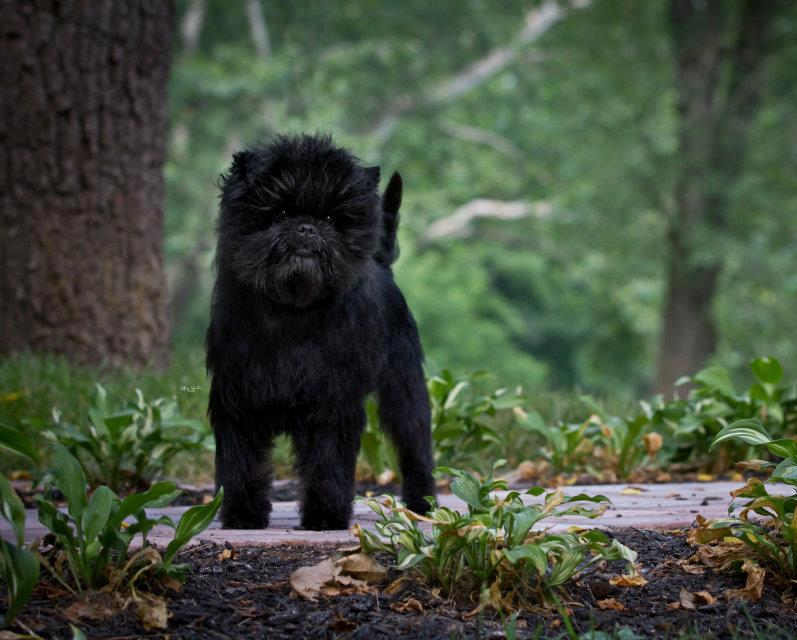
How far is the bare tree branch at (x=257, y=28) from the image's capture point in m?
21.2

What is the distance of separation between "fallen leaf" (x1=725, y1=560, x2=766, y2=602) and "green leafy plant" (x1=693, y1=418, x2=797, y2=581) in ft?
0.32

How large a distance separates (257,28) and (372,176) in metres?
18.2

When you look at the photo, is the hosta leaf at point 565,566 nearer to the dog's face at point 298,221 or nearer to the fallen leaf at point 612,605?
the fallen leaf at point 612,605

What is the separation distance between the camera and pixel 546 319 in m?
30.7

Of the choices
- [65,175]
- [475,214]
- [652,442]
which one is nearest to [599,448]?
[652,442]

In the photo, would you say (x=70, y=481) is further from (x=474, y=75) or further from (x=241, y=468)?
(x=474, y=75)

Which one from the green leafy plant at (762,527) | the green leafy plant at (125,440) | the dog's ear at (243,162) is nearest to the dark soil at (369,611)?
the green leafy plant at (762,527)

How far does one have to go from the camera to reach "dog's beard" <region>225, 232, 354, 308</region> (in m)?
3.81

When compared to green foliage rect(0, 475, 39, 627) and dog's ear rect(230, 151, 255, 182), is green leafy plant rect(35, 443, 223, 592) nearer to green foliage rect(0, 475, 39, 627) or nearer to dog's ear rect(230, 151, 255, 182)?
green foliage rect(0, 475, 39, 627)

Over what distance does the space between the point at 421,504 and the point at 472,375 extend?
1671 mm

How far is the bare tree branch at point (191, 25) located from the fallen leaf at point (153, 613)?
18994 mm

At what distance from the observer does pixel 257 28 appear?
21281 mm

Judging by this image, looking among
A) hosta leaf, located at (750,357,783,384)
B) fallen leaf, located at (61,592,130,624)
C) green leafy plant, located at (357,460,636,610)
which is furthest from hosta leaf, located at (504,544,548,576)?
hosta leaf, located at (750,357,783,384)

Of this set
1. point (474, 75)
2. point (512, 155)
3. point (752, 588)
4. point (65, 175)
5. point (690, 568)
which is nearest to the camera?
point (752, 588)
